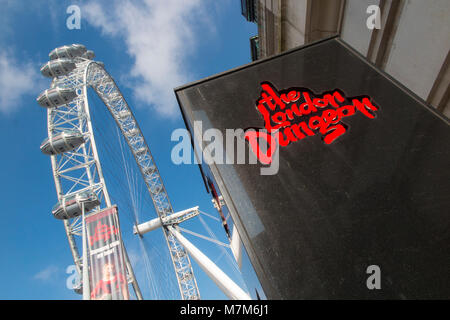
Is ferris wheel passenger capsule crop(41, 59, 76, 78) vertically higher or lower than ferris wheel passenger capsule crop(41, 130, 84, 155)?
higher

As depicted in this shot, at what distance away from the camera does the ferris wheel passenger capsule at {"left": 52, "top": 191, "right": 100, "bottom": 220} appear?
17250 millimetres

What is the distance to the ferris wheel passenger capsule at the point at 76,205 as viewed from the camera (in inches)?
679

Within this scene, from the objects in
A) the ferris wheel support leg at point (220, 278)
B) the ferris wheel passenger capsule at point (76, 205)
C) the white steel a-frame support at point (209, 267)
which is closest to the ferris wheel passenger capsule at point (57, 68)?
the ferris wheel passenger capsule at point (76, 205)

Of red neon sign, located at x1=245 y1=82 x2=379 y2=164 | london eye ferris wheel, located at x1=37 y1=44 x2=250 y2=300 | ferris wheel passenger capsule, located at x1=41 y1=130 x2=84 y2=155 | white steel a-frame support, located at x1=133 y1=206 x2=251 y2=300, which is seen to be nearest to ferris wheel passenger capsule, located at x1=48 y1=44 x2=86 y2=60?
london eye ferris wheel, located at x1=37 y1=44 x2=250 y2=300

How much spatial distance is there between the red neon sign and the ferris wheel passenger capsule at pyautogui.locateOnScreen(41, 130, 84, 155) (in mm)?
18619

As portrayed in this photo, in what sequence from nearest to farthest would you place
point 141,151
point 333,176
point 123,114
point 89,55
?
point 333,176, point 123,114, point 89,55, point 141,151

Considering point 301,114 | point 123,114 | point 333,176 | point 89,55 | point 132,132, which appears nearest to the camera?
point 333,176

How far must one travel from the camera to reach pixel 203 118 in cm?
419

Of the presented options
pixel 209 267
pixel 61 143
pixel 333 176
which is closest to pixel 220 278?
pixel 209 267

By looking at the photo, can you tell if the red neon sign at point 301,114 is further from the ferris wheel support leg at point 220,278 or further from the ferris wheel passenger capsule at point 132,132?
the ferris wheel passenger capsule at point 132,132

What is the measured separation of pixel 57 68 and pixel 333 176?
27285mm

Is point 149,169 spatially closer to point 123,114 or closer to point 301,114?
point 123,114

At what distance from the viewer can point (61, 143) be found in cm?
1906

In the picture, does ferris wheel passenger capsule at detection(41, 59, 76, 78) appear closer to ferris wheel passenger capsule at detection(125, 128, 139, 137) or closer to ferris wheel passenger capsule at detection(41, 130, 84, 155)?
ferris wheel passenger capsule at detection(41, 130, 84, 155)
